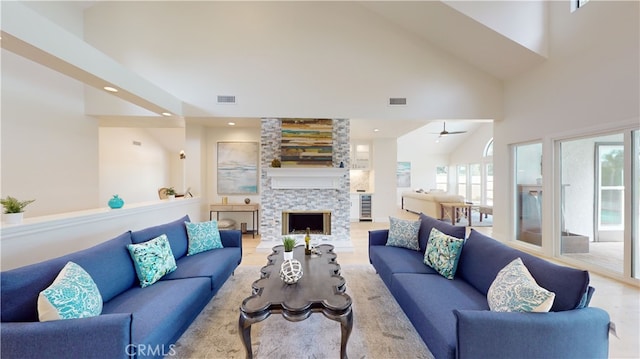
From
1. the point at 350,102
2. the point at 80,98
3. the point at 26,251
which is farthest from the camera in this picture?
the point at 350,102

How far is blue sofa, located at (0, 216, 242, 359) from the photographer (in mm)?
1396

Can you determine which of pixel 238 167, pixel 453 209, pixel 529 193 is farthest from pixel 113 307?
pixel 453 209

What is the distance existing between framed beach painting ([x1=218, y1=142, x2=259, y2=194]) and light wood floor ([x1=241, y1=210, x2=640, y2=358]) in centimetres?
152

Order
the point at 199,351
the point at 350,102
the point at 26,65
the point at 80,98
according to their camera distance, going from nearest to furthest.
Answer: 1. the point at 199,351
2. the point at 26,65
3. the point at 80,98
4. the point at 350,102

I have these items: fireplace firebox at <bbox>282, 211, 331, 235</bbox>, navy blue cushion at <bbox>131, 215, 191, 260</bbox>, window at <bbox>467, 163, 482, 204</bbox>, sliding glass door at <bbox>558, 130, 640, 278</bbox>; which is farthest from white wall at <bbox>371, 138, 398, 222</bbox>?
navy blue cushion at <bbox>131, 215, 191, 260</bbox>

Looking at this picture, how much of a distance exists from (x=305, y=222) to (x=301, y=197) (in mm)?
595

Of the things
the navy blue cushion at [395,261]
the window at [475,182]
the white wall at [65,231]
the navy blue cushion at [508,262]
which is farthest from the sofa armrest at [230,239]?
the window at [475,182]

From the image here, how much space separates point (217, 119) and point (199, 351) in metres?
4.49

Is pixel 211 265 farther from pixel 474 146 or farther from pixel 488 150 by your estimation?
pixel 474 146

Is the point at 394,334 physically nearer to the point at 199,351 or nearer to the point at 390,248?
the point at 390,248

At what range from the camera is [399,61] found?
5.39 meters

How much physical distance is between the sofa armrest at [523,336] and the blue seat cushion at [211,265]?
2349 millimetres

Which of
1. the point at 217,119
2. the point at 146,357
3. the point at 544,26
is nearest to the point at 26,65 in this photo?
the point at 217,119

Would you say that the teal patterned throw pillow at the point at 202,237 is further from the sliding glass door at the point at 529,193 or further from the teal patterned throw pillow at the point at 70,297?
the sliding glass door at the point at 529,193
